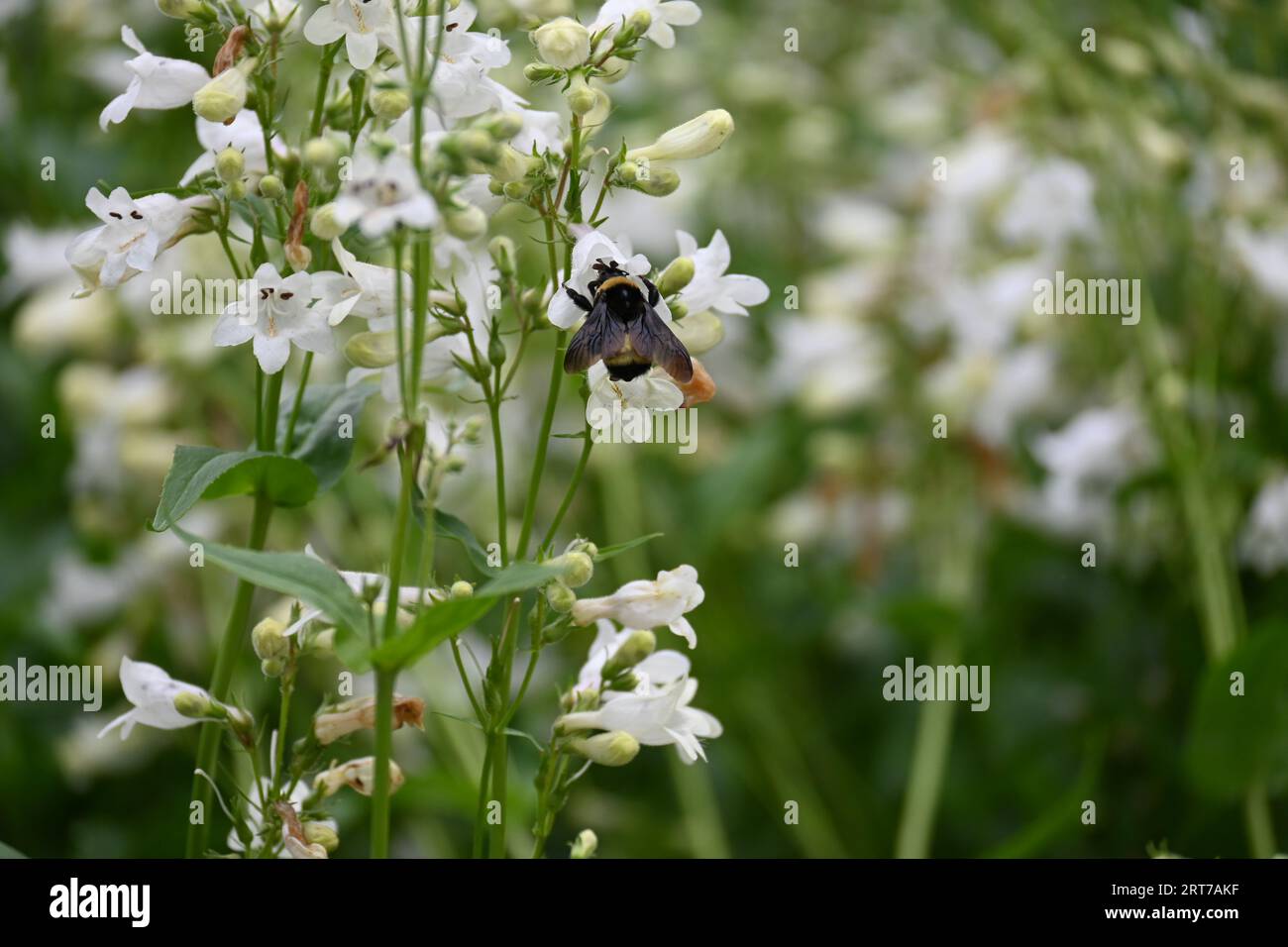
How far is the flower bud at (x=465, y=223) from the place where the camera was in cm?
84

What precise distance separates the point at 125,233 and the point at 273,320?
6.3 inches

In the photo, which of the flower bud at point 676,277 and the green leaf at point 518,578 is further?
the flower bud at point 676,277

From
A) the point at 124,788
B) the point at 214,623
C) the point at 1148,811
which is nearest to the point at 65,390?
the point at 214,623

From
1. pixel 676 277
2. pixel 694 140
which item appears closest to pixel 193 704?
pixel 676 277

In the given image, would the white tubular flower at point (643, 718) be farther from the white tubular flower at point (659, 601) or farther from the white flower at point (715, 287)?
the white flower at point (715, 287)

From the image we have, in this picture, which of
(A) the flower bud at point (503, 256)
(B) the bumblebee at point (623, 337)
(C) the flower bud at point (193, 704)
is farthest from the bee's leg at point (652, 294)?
(C) the flower bud at point (193, 704)

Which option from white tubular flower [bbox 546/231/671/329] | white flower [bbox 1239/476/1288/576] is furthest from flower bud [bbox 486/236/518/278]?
white flower [bbox 1239/476/1288/576]

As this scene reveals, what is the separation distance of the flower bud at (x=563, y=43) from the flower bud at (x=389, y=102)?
0.52 ft

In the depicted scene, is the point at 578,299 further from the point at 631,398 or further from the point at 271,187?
the point at 271,187

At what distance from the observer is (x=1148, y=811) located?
207cm

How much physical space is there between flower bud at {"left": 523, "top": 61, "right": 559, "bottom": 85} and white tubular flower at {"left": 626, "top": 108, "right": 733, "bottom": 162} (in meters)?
0.09

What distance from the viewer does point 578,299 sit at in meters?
1.00
